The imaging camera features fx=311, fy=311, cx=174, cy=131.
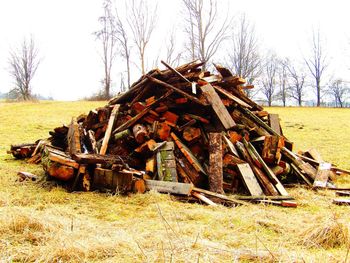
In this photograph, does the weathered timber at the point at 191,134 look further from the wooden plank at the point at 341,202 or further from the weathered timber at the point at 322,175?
the wooden plank at the point at 341,202

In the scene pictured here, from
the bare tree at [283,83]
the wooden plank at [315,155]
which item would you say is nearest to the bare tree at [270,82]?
the bare tree at [283,83]

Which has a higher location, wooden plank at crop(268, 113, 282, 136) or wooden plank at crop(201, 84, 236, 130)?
wooden plank at crop(201, 84, 236, 130)

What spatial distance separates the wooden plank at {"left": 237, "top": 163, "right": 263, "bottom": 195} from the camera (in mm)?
5507

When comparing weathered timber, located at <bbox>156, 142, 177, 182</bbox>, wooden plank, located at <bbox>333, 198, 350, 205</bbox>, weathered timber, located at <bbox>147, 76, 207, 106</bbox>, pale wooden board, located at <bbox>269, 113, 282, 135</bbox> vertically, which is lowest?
wooden plank, located at <bbox>333, 198, 350, 205</bbox>

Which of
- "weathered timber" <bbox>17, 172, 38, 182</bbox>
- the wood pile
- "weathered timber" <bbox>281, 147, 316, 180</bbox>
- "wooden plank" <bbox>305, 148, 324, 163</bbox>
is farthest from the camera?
"wooden plank" <bbox>305, 148, 324, 163</bbox>

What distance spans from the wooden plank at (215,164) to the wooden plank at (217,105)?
1.71 feet

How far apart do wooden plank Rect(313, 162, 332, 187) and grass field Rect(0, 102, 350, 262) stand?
0.40 m

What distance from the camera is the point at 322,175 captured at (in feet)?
21.5

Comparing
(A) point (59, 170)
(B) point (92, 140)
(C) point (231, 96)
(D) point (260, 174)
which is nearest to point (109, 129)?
(B) point (92, 140)

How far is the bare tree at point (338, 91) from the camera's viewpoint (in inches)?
1996

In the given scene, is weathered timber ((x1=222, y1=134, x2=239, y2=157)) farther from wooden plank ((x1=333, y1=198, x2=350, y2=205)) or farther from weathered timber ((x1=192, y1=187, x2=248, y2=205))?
wooden plank ((x1=333, y1=198, x2=350, y2=205))

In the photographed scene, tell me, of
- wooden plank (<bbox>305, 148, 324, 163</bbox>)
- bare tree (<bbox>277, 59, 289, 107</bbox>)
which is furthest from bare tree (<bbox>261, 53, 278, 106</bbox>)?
wooden plank (<bbox>305, 148, 324, 163</bbox>)

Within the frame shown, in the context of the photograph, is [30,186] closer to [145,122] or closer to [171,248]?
[145,122]

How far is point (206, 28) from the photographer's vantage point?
26.5 meters
